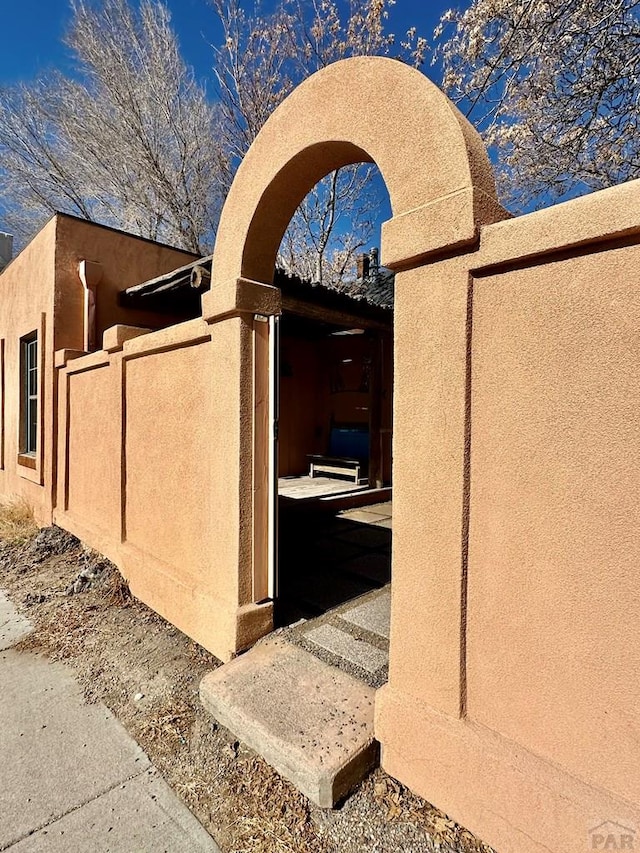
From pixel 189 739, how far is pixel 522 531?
219 cm

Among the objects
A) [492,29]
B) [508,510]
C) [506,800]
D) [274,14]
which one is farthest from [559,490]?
[274,14]

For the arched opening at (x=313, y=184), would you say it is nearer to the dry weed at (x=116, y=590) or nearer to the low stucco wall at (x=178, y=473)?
the low stucco wall at (x=178, y=473)

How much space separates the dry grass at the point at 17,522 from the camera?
19.9 ft

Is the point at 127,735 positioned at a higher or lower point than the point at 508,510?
lower

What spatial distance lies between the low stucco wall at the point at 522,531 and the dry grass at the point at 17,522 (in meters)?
5.84

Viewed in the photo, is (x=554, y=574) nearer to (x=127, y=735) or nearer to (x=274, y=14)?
(x=127, y=735)

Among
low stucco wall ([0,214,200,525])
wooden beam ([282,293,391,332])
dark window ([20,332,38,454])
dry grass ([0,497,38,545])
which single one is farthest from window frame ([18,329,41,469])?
wooden beam ([282,293,391,332])

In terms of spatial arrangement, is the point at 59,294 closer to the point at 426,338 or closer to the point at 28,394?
the point at 28,394

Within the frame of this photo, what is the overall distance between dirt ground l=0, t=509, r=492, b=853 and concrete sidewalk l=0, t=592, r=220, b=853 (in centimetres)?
9

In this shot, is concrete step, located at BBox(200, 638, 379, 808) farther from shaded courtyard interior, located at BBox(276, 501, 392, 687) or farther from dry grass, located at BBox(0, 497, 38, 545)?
dry grass, located at BBox(0, 497, 38, 545)

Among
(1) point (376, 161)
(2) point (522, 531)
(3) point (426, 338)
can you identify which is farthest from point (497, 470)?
(1) point (376, 161)

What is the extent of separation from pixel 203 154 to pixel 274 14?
3.63m

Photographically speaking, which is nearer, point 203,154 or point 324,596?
point 324,596

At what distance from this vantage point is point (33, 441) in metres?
7.16
